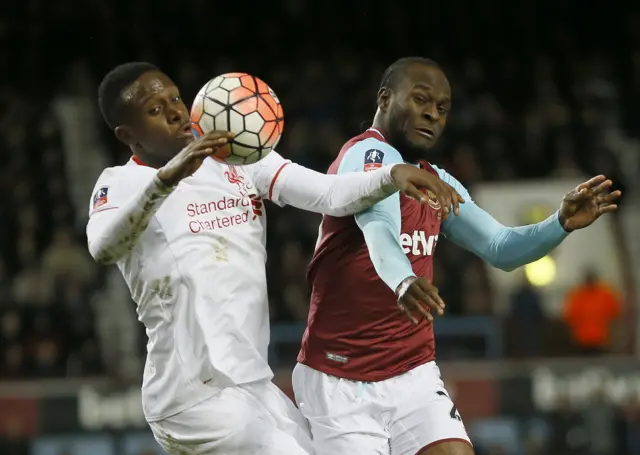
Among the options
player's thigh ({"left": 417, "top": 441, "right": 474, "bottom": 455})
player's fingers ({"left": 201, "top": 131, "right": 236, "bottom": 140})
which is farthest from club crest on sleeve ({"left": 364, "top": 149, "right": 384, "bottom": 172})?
player's thigh ({"left": 417, "top": 441, "right": 474, "bottom": 455})

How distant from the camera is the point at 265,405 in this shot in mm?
4938

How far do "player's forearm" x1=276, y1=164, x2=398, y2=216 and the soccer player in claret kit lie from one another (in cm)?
17

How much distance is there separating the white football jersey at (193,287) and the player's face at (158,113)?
0.13 meters

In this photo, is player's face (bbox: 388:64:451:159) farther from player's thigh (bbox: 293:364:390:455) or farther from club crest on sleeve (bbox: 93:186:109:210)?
club crest on sleeve (bbox: 93:186:109:210)

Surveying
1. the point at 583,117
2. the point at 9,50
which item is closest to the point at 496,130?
the point at 583,117

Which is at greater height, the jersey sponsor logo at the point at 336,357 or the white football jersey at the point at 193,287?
the white football jersey at the point at 193,287

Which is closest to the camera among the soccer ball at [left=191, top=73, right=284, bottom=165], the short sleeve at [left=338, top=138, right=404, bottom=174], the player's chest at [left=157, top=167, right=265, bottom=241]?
the soccer ball at [left=191, top=73, right=284, bottom=165]

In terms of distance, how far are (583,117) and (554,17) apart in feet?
10.0

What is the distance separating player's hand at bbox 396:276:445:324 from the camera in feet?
14.6

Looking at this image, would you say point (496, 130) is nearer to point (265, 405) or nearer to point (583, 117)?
point (583, 117)

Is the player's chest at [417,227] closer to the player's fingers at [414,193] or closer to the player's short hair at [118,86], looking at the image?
the player's fingers at [414,193]

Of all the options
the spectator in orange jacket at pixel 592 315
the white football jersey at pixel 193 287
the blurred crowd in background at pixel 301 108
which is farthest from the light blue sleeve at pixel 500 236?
the spectator in orange jacket at pixel 592 315

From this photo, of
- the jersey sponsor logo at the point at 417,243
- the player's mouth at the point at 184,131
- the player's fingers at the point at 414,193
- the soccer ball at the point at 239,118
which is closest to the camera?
the player's fingers at the point at 414,193

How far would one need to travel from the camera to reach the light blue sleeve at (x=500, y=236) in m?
5.34
